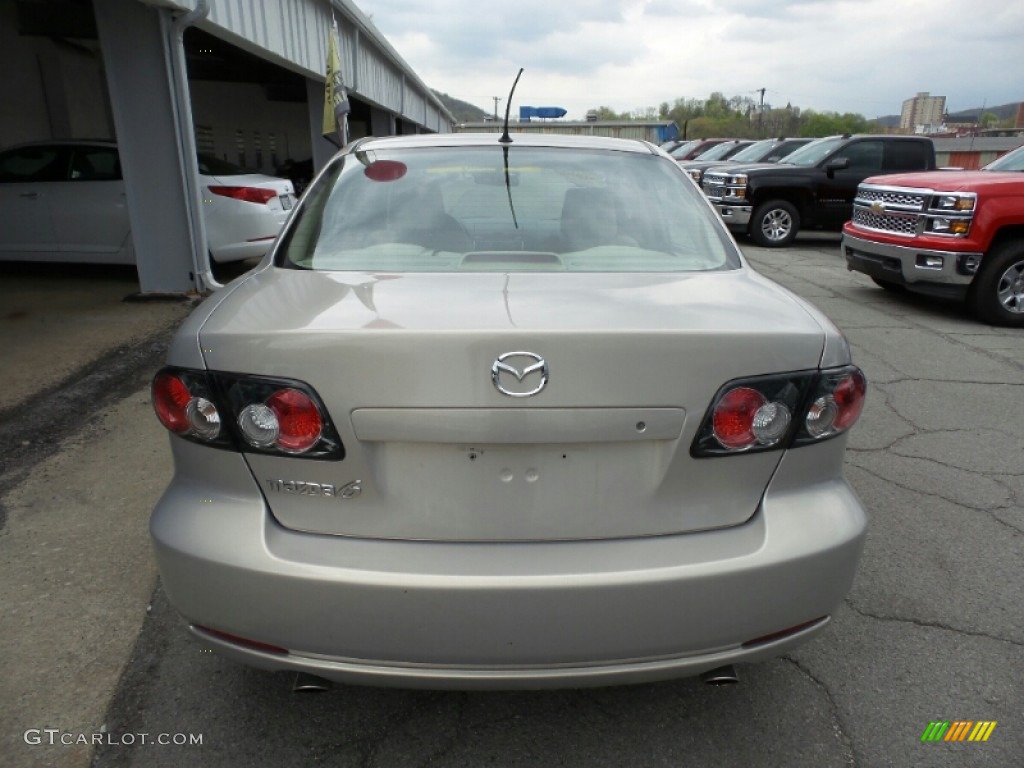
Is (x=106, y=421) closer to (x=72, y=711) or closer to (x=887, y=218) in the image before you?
(x=72, y=711)

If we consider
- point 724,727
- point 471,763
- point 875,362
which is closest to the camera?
point 471,763

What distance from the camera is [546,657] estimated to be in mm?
1618

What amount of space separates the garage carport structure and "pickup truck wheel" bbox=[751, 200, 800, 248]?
7.78 meters

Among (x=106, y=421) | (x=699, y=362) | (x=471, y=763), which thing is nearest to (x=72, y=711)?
(x=471, y=763)

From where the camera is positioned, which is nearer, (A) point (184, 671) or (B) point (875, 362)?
(A) point (184, 671)

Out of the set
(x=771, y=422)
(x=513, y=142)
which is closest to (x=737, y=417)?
(x=771, y=422)

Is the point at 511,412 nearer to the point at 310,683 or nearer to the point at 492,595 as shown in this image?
the point at 492,595

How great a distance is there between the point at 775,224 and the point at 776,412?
40.2 ft

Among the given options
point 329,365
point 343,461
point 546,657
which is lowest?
point 546,657

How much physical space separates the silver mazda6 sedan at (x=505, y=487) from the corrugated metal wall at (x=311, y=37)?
21.0 feet

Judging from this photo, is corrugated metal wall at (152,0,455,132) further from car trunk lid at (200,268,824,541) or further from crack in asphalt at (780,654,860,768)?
crack in asphalt at (780,654,860,768)

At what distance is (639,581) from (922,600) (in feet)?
5.53

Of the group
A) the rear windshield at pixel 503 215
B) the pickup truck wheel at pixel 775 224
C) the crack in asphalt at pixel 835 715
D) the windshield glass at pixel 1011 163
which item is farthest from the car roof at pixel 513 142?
the pickup truck wheel at pixel 775 224

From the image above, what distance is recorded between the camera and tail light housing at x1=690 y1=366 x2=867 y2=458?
1.64m
